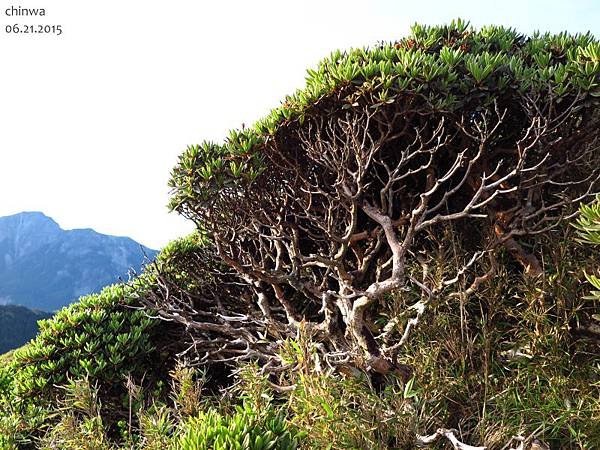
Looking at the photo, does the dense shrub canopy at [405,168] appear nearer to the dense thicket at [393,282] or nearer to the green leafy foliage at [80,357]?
the dense thicket at [393,282]

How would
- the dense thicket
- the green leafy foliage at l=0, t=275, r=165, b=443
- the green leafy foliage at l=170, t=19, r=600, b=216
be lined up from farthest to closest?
the green leafy foliage at l=0, t=275, r=165, b=443, the green leafy foliage at l=170, t=19, r=600, b=216, the dense thicket

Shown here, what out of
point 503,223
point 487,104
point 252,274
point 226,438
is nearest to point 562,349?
point 503,223

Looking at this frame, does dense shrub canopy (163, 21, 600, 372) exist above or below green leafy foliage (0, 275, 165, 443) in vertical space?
above

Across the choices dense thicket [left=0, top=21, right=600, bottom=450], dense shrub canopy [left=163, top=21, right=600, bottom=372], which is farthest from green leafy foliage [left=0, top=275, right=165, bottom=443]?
dense shrub canopy [left=163, top=21, right=600, bottom=372]

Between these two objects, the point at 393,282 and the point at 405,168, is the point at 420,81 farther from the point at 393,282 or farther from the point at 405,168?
the point at 393,282

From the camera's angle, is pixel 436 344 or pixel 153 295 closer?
pixel 436 344

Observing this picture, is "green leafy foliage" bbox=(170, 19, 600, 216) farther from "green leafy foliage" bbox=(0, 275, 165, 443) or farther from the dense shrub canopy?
"green leafy foliage" bbox=(0, 275, 165, 443)

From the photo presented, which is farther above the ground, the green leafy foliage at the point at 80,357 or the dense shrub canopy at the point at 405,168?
the dense shrub canopy at the point at 405,168

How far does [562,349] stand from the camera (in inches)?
153

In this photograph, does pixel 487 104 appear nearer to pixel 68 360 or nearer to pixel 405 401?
pixel 405 401

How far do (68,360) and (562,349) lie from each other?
19.3ft

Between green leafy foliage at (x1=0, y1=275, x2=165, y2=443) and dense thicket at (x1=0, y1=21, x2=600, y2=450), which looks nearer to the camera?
dense thicket at (x1=0, y1=21, x2=600, y2=450)

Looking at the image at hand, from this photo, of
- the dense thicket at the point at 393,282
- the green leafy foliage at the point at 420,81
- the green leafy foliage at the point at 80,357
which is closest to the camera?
the dense thicket at the point at 393,282

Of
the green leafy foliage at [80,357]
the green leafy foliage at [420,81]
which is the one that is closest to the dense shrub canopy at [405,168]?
the green leafy foliage at [420,81]
